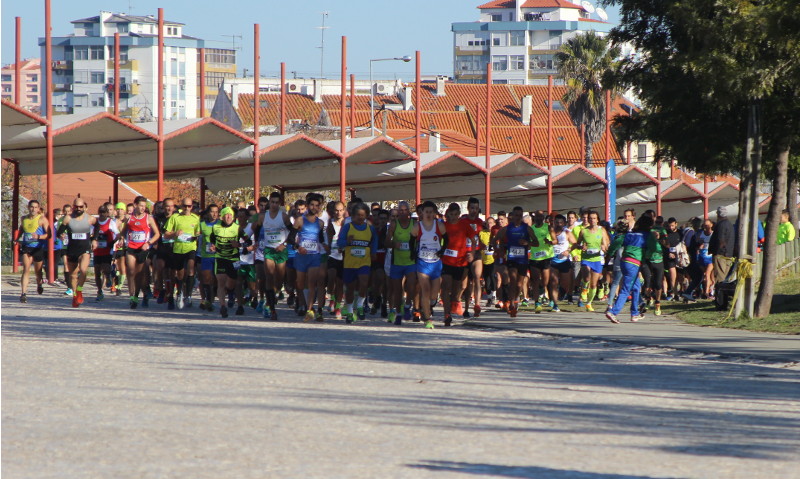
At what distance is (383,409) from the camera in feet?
30.3

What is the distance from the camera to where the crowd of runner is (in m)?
17.9

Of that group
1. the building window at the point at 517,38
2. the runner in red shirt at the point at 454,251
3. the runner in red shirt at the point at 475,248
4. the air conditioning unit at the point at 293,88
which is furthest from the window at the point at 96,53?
the runner in red shirt at the point at 454,251

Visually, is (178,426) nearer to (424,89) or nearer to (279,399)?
Result: (279,399)

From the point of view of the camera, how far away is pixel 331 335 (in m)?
15.9

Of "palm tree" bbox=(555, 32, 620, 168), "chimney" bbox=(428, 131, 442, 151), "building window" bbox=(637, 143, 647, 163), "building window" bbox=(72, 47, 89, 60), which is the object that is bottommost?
"chimney" bbox=(428, 131, 442, 151)

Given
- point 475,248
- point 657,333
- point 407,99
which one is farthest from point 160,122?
point 407,99

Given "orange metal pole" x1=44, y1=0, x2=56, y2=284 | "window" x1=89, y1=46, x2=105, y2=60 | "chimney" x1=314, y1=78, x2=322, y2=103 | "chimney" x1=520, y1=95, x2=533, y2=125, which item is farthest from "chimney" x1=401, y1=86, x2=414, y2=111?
"window" x1=89, y1=46, x2=105, y2=60

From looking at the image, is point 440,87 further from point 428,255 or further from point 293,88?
point 428,255

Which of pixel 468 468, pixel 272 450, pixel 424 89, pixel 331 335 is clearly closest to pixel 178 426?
pixel 272 450

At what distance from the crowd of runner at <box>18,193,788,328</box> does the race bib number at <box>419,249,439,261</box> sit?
0.06ft

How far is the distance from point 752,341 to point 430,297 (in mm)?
4324

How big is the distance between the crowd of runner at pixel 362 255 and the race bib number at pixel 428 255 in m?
0.02

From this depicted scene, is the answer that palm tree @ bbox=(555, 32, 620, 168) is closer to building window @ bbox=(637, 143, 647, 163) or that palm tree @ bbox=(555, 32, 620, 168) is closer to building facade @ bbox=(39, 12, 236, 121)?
building window @ bbox=(637, 143, 647, 163)

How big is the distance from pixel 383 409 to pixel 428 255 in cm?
819
